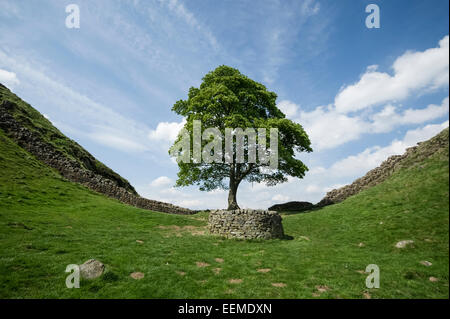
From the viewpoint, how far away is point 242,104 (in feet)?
103

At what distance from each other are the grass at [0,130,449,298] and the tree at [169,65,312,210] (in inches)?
387

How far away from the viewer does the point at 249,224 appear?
59.6 ft

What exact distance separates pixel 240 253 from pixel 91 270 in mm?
7894

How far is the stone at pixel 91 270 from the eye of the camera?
9211 mm

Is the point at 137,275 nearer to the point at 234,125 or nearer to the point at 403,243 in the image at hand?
the point at 403,243

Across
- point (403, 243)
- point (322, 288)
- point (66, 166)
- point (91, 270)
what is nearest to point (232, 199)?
point (403, 243)

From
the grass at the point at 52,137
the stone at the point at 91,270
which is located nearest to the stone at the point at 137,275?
the stone at the point at 91,270

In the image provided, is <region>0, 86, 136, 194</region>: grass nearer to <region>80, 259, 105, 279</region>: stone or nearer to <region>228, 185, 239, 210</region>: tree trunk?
<region>228, 185, 239, 210</region>: tree trunk

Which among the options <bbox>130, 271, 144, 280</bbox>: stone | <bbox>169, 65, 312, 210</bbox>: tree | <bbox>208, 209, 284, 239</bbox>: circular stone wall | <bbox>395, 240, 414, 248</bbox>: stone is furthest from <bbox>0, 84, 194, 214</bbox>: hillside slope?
<bbox>395, 240, 414, 248</bbox>: stone

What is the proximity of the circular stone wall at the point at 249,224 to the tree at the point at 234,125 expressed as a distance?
978 cm

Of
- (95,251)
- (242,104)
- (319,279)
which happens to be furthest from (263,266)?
(242,104)

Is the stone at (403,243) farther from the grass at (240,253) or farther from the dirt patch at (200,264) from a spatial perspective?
the dirt patch at (200,264)
